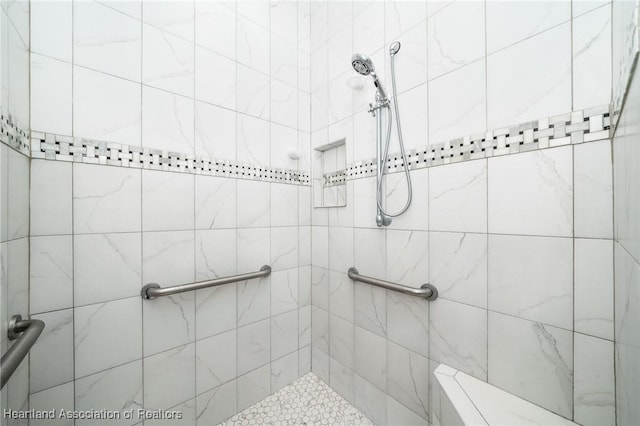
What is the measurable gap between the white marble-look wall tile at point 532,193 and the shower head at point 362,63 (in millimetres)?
691

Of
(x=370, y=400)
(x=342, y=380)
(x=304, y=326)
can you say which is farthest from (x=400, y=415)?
(x=304, y=326)

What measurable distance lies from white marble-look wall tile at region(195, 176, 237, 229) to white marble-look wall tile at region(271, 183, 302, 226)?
0.87 ft

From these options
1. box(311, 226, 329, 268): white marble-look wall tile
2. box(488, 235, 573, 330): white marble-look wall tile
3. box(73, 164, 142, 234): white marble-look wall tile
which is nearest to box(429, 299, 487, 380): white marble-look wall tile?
box(488, 235, 573, 330): white marble-look wall tile

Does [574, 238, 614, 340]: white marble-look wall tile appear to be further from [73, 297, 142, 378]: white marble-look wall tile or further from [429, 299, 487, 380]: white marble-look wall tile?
[73, 297, 142, 378]: white marble-look wall tile

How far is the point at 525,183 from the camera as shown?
0.82 m

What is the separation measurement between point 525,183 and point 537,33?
520 mm

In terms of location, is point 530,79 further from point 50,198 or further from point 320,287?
point 50,198

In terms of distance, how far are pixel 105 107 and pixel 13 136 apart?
0.33m

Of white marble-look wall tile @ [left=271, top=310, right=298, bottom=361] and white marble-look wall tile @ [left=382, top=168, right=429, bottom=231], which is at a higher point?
white marble-look wall tile @ [left=382, top=168, right=429, bottom=231]

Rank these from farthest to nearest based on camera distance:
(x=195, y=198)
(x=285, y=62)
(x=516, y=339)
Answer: (x=285, y=62) < (x=195, y=198) < (x=516, y=339)

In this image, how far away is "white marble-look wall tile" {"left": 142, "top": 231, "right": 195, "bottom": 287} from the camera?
108cm

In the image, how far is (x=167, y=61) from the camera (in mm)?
1139

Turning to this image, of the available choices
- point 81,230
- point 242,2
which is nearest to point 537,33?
point 242,2

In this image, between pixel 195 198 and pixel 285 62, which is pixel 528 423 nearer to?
pixel 195 198
